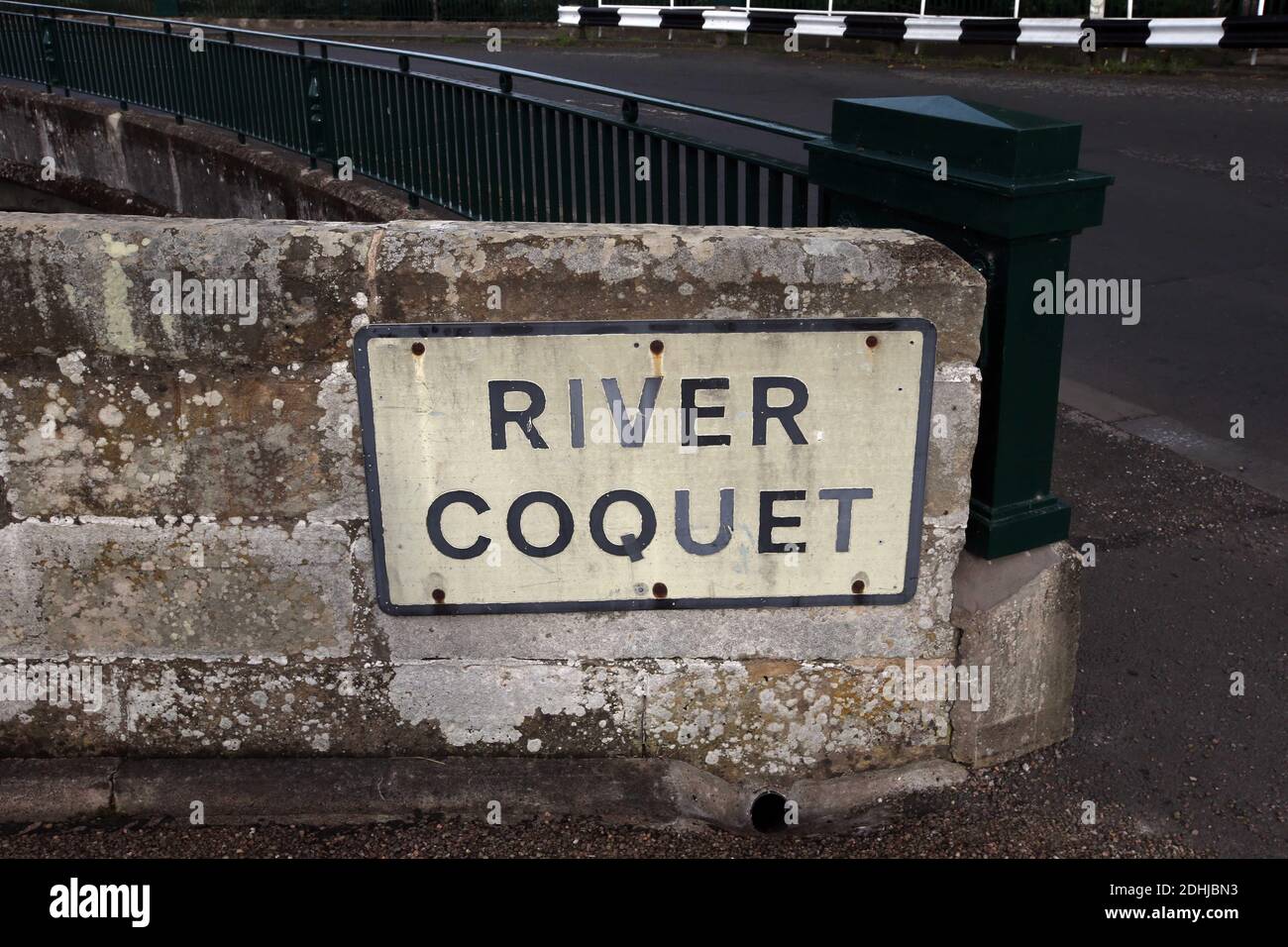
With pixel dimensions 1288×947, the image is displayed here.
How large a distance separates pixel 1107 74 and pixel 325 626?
1663 cm

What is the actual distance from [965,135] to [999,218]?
0.22m

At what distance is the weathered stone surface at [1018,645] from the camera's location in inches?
123

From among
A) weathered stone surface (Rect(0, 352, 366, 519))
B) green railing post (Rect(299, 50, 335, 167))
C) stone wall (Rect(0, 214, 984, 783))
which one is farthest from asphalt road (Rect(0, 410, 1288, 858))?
green railing post (Rect(299, 50, 335, 167))

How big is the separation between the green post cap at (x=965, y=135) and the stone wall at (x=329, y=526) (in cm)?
23

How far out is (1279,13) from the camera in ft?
52.5

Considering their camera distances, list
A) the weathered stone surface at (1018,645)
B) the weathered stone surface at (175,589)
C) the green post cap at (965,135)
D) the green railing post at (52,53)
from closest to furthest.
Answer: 1. the green post cap at (965,135)
2. the weathered stone surface at (175,589)
3. the weathered stone surface at (1018,645)
4. the green railing post at (52,53)

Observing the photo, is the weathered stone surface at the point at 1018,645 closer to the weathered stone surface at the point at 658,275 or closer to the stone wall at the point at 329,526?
the stone wall at the point at 329,526

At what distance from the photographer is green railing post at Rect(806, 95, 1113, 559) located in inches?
110

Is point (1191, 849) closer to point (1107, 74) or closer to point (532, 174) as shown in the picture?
point (532, 174)

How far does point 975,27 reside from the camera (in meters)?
18.7

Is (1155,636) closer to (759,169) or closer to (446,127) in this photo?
(759,169)

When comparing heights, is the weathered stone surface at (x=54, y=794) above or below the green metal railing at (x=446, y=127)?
below

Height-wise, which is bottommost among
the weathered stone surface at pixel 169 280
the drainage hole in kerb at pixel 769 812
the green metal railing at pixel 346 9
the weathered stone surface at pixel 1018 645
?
the drainage hole in kerb at pixel 769 812

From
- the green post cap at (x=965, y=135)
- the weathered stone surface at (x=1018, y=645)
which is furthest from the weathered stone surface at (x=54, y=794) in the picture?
the green post cap at (x=965, y=135)
